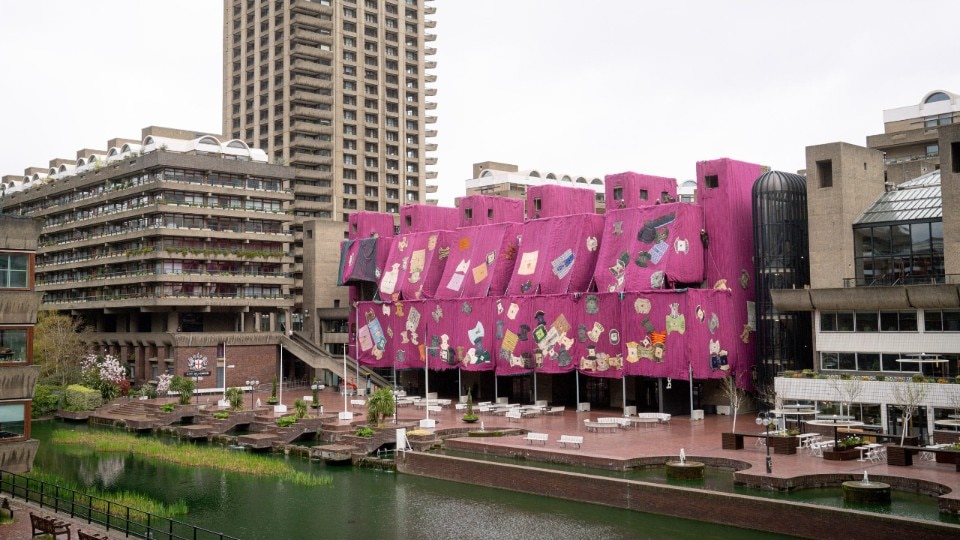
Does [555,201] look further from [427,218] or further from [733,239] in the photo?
[733,239]

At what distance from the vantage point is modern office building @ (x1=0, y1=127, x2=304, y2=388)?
83500mm

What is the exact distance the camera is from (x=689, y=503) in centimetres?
3145

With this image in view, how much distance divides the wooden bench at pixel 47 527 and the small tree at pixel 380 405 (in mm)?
26035

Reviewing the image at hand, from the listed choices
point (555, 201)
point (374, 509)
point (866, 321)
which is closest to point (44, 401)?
point (555, 201)

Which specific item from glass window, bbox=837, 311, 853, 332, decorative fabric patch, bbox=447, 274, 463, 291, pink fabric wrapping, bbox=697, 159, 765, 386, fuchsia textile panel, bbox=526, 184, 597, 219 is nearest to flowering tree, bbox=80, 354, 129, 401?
decorative fabric patch, bbox=447, 274, 463, 291

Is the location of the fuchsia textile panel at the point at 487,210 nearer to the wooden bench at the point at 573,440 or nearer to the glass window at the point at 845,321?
the glass window at the point at 845,321

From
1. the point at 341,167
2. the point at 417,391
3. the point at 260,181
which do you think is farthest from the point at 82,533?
the point at 341,167

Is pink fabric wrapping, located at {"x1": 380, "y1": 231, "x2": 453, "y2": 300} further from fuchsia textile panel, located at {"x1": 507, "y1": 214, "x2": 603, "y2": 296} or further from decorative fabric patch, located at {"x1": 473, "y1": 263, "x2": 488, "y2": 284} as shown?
fuchsia textile panel, located at {"x1": 507, "y1": 214, "x2": 603, "y2": 296}

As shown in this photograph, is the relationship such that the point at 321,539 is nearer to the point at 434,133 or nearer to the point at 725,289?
the point at 725,289

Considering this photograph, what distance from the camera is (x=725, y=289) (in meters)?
56.8

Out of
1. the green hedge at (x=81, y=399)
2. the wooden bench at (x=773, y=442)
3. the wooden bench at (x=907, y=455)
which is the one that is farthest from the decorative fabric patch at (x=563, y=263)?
the green hedge at (x=81, y=399)

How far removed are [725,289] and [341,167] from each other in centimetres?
6627

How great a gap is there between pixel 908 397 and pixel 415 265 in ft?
141

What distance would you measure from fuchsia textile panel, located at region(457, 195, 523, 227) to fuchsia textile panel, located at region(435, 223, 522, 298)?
2244 millimetres
